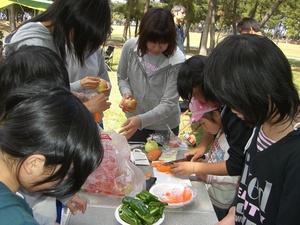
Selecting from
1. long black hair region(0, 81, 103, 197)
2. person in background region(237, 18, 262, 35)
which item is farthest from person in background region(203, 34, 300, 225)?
person in background region(237, 18, 262, 35)

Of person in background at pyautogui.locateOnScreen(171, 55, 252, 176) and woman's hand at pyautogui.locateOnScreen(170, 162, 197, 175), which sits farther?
woman's hand at pyautogui.locateOnScreen(170, 162, 197, 175)

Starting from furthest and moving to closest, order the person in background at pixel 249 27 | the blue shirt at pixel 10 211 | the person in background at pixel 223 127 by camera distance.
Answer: the person in background at pixel 249 27
the person in background at pixel 223 127
the blue shirt at pixel 10 211

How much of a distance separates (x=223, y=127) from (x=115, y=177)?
0.63m

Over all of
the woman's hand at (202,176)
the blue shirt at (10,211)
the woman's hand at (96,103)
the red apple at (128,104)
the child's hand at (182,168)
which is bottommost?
the woman's hand at (202,176)

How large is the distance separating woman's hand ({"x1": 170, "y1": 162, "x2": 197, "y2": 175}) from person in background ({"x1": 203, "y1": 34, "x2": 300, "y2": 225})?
1.91ft

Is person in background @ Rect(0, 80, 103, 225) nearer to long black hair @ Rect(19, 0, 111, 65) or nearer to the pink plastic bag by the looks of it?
the pink plastic bag

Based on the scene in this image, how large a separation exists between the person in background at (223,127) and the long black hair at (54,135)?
80 centimetres

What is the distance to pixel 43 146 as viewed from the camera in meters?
0.76

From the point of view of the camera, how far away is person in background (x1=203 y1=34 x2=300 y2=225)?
896 millimetres

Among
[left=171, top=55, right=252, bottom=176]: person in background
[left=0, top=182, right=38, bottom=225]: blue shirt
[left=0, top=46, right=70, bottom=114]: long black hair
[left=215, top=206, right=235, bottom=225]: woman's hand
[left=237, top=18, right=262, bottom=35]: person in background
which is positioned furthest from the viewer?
[left=237, top=18, right=262, bottom=35]: person in background

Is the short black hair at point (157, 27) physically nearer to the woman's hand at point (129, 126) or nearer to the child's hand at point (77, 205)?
the woman's hand at point (129, 126)

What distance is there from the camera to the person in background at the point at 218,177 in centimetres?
162

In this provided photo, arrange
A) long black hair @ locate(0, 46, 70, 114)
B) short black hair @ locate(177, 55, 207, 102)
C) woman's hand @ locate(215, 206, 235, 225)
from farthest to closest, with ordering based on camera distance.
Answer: short black hair @ locate(177, 55, 207, 102) → woman's hand @ locate(215, 206, 235, 225) → long black hair @ locate(0, 46, 70, 114)

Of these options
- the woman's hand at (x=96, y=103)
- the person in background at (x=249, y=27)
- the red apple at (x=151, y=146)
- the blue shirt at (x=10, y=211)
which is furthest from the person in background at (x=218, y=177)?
the person in background at (x=249, y=27)
